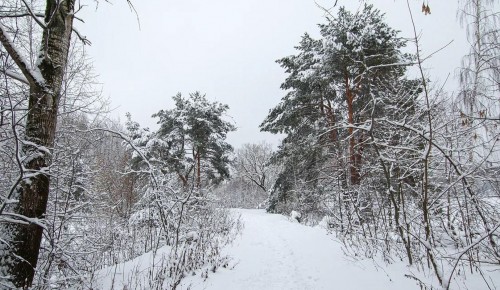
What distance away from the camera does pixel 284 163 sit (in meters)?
16.6

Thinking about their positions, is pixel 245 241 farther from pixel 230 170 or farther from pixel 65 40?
pixel 230 170

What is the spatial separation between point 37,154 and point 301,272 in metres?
4.71

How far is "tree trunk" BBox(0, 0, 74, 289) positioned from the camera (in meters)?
2.52

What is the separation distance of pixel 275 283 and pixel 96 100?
20.7 feet

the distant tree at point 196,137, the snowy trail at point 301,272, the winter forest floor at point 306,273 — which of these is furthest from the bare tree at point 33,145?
the distant tree at point 196,137

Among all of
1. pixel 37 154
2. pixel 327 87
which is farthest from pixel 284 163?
pixel 37 154

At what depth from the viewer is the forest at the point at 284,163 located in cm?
271

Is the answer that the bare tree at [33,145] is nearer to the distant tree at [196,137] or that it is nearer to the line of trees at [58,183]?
the line of trees at [58,183]

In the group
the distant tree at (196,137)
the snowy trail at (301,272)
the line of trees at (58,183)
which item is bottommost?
the snowy trail at (301,272)

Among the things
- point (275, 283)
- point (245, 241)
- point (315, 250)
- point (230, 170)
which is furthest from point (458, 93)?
point (230, 170)

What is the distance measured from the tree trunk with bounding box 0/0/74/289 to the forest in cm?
1

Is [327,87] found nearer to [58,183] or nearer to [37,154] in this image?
[58,183]

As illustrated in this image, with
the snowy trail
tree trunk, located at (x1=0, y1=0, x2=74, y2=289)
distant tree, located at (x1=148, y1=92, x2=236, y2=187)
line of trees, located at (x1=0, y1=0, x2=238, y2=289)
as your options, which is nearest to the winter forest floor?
the snowy trail

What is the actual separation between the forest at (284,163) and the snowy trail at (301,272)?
0.35m
